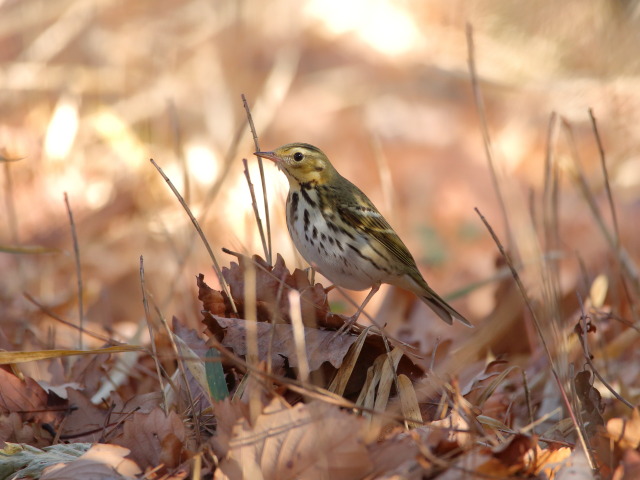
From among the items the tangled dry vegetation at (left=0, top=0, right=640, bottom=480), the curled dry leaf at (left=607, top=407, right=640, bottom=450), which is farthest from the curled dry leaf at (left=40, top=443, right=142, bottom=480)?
the curled dry leaf at (left=607, top=407, right=640, bottom=450)

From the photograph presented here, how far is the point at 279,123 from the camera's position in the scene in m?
8.87

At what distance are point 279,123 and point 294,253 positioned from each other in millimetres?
5459

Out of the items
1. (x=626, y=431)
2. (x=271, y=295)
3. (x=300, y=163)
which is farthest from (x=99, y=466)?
(x=300, y=163)

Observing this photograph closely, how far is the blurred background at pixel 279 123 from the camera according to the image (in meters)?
5.86

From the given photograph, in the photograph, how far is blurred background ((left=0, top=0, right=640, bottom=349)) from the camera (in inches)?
231

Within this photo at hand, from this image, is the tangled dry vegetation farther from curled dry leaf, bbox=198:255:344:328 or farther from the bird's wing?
the bird's wing

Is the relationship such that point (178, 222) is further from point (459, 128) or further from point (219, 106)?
point (459, 128)

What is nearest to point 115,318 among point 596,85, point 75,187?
point 75,187

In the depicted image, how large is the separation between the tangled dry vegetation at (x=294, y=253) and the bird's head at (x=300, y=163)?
141 millimetres

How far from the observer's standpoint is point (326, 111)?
9.49m

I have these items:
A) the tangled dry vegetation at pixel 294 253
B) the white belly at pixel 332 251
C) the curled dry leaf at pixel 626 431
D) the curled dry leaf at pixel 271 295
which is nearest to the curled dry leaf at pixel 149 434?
the tangled dry vegetation at pixel 294 253

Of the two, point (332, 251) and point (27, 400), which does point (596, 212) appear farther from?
point (27, 400)

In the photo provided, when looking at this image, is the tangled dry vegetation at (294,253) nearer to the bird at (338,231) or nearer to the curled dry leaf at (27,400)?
the curled dry leaf at (27,400)

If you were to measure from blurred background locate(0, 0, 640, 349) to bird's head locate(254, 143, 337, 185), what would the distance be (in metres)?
0.21
